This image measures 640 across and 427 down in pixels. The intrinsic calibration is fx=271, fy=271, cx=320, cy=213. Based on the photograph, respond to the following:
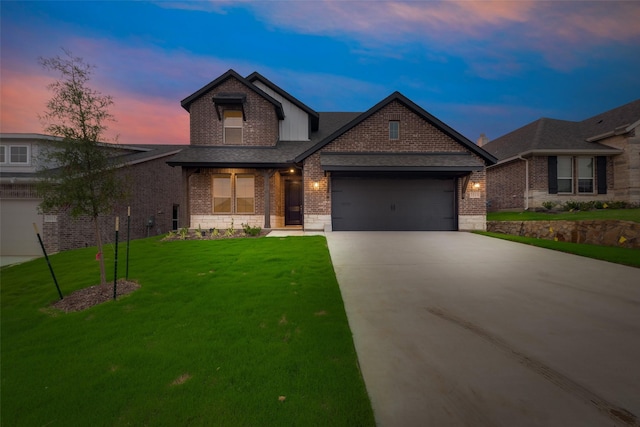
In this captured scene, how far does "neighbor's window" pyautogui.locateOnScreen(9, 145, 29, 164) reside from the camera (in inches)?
582

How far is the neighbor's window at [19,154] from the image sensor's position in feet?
48.5

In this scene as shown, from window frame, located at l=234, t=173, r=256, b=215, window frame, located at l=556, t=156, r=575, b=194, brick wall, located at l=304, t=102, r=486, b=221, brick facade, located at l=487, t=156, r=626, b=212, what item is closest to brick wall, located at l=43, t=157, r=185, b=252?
window frame, located at l=234, t=173, r=256, b=215

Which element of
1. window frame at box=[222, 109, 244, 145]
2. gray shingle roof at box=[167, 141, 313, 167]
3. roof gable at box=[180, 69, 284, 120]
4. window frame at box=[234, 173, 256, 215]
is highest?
roof gable at box=[180, 69, 284, 120]

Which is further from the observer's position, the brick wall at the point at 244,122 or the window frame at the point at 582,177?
the window frame at the point at 582,177

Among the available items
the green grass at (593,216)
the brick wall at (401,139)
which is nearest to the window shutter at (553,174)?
the green grass at (593,216)

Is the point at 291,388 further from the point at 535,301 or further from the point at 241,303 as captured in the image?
the point at 535,301

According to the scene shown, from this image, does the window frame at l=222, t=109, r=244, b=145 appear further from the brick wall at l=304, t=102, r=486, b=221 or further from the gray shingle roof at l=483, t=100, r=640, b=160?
the gray shingle roof at l=483, t=100, r=640, b=160

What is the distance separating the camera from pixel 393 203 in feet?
45.3

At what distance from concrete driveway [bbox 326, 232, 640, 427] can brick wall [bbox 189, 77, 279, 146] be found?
10.7m

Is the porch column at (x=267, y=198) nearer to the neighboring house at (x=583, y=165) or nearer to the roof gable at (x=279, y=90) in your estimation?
the roof gable at (x=279, y=90)

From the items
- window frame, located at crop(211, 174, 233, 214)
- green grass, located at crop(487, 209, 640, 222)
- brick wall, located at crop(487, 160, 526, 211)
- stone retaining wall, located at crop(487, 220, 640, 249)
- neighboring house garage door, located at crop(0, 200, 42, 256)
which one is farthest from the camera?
brick wall, located at crop(487, 160, 526, 211)

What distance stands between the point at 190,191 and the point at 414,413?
14481 mm

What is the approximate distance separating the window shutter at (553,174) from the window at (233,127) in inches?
729

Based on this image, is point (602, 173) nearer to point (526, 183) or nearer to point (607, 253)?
point (526, 183)
